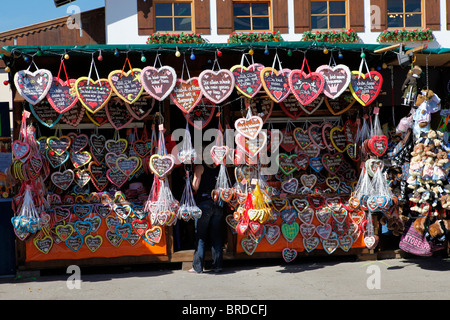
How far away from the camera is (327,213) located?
758 centimetres

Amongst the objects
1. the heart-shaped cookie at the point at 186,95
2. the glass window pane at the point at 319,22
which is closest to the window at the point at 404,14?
the glass window pane at the point at 319,22

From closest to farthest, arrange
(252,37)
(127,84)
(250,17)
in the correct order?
(127,84), (252,37), (250,17)

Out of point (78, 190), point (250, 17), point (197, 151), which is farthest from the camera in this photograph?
point (250, 17)

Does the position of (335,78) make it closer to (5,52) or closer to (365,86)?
(365,86)

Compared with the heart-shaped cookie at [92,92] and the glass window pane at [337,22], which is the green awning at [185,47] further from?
the glass window pane at [337,22]

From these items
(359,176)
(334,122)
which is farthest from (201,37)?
(359,176)

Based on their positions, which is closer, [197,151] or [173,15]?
[197,151]

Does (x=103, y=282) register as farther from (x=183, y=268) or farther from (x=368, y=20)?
(x=368, y=20)

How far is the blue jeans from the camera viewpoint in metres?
7.09

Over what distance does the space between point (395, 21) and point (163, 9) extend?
20.0ft

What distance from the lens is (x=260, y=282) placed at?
21.7 ft

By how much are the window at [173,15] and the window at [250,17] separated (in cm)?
120

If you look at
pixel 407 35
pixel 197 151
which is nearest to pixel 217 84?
pixel 197 151

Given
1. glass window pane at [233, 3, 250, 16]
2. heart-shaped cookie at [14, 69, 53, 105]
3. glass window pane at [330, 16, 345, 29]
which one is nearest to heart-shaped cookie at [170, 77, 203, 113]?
heart-shaped cookie at [14, 69, 53, 105]
